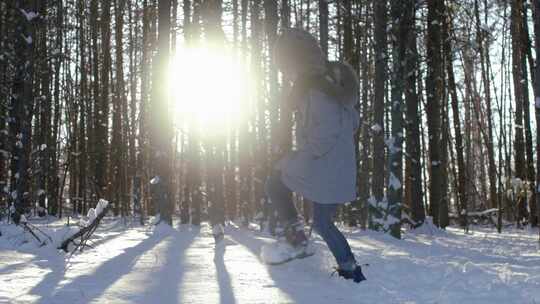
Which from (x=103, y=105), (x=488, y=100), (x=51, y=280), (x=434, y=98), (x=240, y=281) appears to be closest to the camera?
(x=51, y=280)

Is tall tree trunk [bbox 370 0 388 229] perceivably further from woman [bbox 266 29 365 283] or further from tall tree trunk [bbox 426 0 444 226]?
woman [bbox 266 29 365 283]

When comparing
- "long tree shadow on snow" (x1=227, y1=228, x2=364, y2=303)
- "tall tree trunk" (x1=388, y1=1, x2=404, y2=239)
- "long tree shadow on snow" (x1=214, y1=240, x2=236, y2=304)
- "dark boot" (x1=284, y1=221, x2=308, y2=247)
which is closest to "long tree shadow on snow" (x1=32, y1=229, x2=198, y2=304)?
"long tree shadow on snow" (x1=214, y1=240, x2=236, y2=304)

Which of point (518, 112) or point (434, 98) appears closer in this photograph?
point (434, 98)

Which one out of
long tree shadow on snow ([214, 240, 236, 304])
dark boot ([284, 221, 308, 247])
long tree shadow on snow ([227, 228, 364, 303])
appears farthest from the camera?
dark boot ([284, 221, 308, 247])

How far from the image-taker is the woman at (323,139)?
397 centimetres

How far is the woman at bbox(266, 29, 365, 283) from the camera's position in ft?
13.0

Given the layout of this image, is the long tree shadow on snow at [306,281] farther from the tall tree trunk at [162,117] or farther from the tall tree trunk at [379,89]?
the tall tree trunk at [162,117]

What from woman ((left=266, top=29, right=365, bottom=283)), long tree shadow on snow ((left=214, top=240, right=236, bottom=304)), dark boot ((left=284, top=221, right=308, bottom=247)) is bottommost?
long tree shadow on snow ((left=214, top=240, right=236, bottom=304))

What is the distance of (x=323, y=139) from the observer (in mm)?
3977

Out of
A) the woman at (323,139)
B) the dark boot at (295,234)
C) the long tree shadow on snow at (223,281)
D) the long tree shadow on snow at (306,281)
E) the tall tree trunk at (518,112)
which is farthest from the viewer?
the tall tree trunk at (518,112)

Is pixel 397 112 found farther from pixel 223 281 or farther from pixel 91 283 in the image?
pixel 91 283

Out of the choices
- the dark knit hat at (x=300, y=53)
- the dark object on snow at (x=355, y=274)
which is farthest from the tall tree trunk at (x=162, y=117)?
the dark object on snow at (x=355, y=274)

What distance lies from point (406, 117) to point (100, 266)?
10819 mm

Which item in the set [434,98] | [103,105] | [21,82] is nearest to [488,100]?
[434,98]
